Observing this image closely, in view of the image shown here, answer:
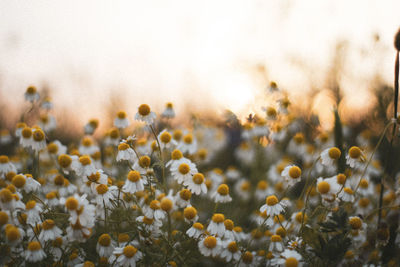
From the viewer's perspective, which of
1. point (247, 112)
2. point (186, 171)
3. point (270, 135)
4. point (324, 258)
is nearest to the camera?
point (324, 258)

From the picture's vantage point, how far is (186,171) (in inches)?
61.2

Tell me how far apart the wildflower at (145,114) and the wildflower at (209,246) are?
1.99 feet

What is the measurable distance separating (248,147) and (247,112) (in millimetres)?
1492

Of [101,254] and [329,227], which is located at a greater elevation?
[329,227]

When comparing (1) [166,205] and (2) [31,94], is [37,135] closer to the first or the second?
(2) [31,94]

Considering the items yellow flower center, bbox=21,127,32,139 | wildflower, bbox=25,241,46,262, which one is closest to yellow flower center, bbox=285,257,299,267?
wildflower, bbox=25,241,46,262

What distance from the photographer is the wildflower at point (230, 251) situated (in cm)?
151

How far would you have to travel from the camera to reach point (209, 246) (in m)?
1.38

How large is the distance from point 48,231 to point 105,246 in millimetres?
228

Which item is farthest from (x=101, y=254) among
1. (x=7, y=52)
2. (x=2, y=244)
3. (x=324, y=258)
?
(x=7, y=52)

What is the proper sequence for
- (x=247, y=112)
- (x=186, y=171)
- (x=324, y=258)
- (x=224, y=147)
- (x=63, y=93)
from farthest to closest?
(x=224, y=147)
(x=63, y=93)
(x=247, y=112)
(x=186, y=171)
(x=324, y=258)

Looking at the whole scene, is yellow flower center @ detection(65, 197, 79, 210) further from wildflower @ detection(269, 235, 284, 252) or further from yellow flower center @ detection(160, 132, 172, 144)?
wildflower @ detection(269, 235, 284, 252)

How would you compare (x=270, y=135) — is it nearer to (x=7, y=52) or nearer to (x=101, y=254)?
(x=101, y=254)

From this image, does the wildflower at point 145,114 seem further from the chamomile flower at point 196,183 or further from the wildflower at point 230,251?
the wildflower at point 230,251
